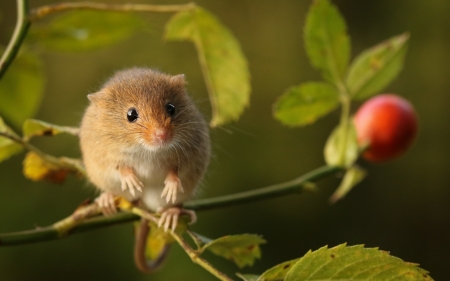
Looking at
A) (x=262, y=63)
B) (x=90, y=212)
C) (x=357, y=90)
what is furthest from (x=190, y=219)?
(x=262, y=63)

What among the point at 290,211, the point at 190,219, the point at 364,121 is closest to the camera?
the point at 190,219

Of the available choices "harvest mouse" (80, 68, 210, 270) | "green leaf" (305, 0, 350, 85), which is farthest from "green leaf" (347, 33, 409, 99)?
"harvest mouse" (80, 68, 210, 270)

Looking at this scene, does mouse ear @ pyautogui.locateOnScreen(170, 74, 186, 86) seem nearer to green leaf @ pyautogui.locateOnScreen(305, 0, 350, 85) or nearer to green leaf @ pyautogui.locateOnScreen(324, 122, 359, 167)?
green leaf @ pyautogui.locateOnScreen(305, 0, 350, 85)

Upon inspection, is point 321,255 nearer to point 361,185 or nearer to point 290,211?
point 290,211

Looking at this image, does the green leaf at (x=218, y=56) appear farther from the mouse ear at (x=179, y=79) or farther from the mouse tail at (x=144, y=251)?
the mouse tail at (x=144, y=251)

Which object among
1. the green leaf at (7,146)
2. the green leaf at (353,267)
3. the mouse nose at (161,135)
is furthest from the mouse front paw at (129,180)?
the green leaf at (353,267)
